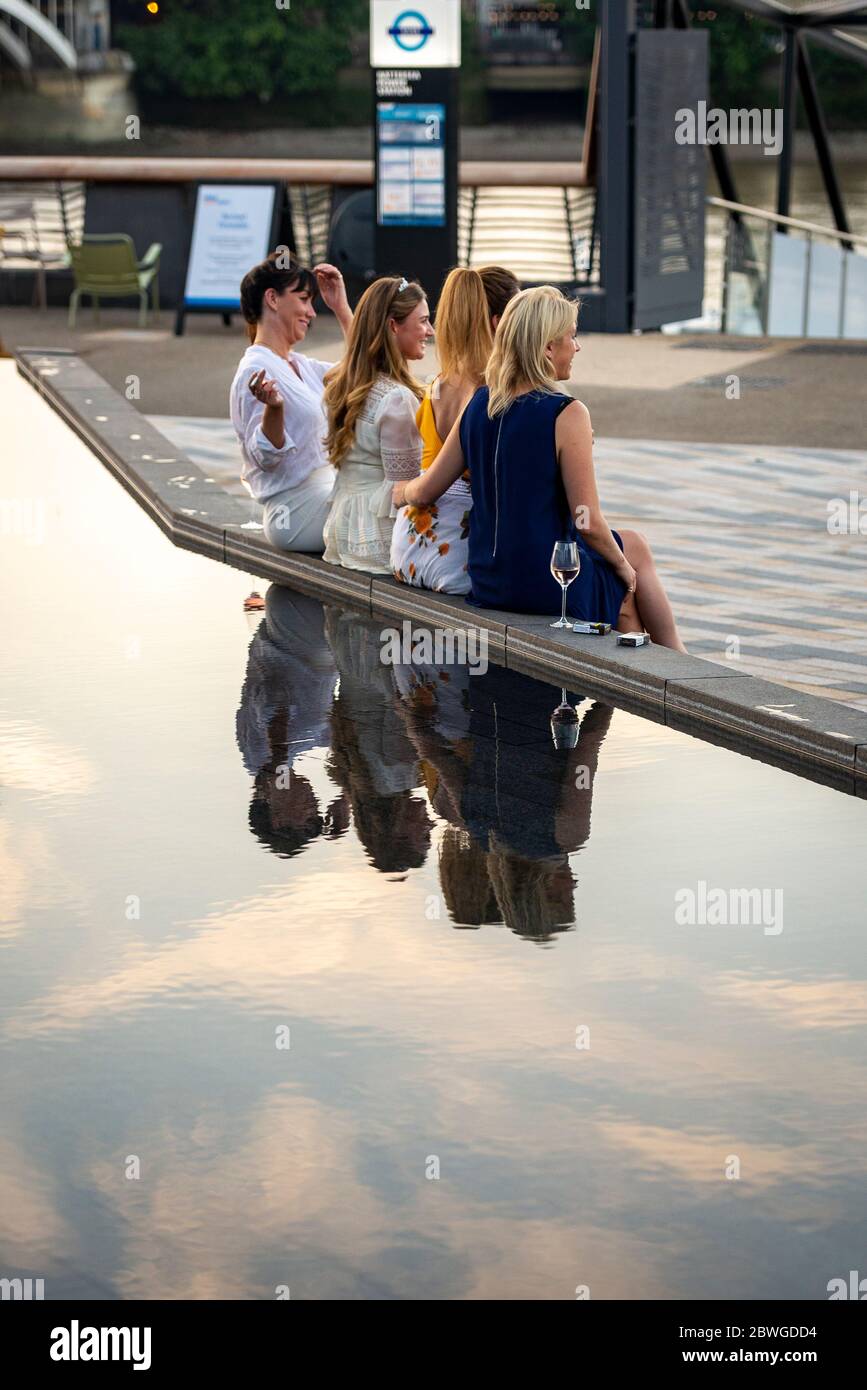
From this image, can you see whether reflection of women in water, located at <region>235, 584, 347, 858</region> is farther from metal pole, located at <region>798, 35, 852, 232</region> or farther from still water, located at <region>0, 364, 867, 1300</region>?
metal pole, located at <region>798, 35, 852, 232</region>

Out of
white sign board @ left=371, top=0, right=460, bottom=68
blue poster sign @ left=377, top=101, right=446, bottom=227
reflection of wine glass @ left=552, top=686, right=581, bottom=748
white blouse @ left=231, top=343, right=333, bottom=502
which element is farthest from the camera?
blue poster sign @ left=377, top=101, right=446, bottom=227

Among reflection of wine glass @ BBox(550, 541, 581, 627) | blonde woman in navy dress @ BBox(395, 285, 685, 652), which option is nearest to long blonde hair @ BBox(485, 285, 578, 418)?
blonde woman in navy dress @ BBox(395, 285, 685, 652)

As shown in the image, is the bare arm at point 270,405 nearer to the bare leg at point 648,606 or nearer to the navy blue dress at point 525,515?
the navy blue dress at point 525,515

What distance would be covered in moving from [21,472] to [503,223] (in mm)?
9389

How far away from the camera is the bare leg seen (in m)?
7.08

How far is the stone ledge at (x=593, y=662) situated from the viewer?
5.94 meters

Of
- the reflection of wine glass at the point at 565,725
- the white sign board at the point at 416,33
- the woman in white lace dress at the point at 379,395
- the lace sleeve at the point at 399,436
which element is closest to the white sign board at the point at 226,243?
the white sign board at the point at 416,33

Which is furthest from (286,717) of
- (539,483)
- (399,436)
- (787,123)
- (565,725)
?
(787,123)

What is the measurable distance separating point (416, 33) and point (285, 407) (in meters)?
9.84

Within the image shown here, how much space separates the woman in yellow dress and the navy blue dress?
265 mm

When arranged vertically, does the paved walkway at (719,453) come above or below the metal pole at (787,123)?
below

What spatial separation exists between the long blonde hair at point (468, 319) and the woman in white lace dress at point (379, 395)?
→ 0.22 m

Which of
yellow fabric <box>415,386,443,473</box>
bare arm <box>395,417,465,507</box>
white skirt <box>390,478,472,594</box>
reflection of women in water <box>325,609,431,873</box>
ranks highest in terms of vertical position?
yellow fabric <box>415,386,443,473</box>
